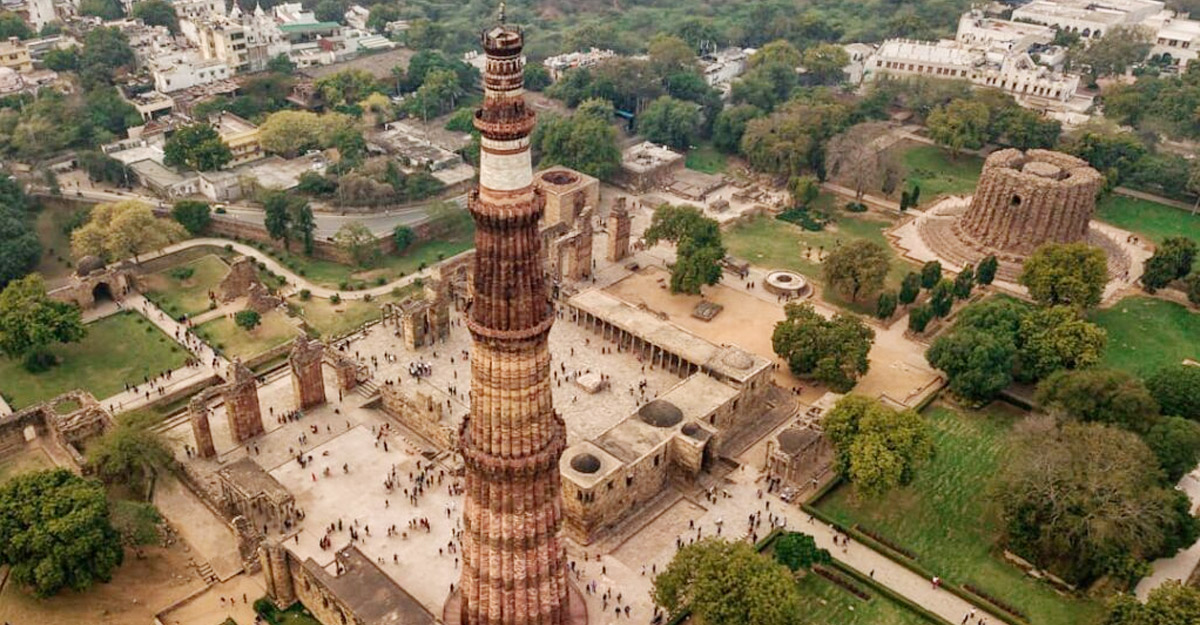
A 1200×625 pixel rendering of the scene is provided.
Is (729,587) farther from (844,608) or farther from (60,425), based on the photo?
(60,425)

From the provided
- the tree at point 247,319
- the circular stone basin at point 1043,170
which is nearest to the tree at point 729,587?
the tree at point 247,319

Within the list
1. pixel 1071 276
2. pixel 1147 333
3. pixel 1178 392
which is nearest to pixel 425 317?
pixel 1071 276

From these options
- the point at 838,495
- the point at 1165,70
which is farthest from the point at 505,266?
the point at 1165,70

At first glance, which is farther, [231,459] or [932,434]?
[932,434]

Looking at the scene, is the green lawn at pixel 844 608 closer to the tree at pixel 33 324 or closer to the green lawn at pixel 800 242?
the green lawn at pixel 800 242

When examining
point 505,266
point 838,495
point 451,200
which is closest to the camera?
point 505,266

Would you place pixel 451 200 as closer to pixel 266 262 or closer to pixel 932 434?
pixel 266 262
